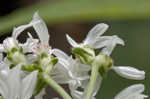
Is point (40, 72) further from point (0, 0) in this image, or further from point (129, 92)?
point (0, 0)

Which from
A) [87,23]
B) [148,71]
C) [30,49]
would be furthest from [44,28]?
[87,23]

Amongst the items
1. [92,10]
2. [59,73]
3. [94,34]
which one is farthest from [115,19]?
[59,73]

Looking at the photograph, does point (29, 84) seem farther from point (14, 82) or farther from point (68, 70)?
point (68, 70)

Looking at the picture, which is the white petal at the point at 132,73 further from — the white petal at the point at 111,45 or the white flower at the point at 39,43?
the white flower at the point at 39,43

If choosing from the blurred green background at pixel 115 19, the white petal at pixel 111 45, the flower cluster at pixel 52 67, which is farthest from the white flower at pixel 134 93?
the blurred green background at pixel 115 19

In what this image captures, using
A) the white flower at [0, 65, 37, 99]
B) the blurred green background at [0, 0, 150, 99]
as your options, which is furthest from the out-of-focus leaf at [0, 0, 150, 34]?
the white flower at [0, 65, 37, 99]

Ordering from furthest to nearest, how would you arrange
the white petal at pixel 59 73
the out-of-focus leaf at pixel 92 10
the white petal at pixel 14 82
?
the out-of-focus leaf at pixel 92 10, the white petal at pixel 59 73, the white petal at pixel 14 82

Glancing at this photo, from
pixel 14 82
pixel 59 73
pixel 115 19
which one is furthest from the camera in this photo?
pixel 115 19
